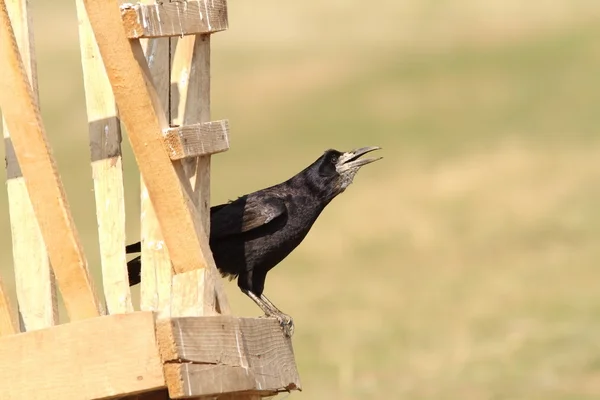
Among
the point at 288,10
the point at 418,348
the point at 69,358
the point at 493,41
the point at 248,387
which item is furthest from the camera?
the point at 288,10

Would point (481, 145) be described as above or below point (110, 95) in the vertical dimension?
above

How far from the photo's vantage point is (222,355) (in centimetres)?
419

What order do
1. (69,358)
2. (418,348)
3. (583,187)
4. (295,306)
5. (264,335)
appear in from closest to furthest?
(69,358) < (264,335) < (418,348) < (295,306) < (583,187)

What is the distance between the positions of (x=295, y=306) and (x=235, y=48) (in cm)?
1401

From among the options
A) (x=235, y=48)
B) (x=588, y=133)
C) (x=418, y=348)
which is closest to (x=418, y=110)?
(x=588, y=133)

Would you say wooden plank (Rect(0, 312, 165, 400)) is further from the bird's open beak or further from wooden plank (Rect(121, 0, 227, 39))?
the bird's open beak

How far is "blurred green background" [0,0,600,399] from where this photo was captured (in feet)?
36.7

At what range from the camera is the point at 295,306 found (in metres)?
13.9

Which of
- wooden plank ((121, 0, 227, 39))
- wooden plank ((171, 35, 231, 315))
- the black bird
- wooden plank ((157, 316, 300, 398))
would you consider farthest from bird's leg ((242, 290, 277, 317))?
wooden plank ((121, 0, 227, 39))

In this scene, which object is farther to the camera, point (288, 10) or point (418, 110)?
point (288, 10)

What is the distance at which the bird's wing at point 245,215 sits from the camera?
7.34m

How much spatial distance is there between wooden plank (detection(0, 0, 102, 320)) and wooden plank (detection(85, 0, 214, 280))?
26 cm

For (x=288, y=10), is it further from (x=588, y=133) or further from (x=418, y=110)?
(x=588, y=133)

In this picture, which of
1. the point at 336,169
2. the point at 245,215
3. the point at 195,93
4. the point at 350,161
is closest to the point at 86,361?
the point at 195,93
